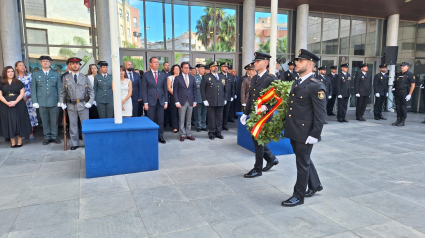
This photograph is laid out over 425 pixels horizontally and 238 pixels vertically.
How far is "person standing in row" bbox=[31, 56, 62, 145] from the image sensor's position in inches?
243

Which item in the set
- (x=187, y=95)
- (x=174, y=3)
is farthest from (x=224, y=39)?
(x=187, y=95)

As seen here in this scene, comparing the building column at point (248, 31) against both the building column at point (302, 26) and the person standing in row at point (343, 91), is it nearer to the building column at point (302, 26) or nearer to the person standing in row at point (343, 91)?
the building column at point (302, 26)

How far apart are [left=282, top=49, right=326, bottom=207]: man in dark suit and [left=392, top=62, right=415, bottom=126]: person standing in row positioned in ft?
24.8

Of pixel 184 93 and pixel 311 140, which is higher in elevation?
pixel 184 93

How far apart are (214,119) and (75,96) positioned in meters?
3.13

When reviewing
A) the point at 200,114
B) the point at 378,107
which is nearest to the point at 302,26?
the point at 378,107

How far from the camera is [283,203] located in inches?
131

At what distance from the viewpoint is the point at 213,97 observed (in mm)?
6836

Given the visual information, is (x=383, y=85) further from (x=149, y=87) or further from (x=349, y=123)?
(x=149, y=87)

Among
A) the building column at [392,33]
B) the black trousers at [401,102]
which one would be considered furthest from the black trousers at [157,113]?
the building column at [392,33]

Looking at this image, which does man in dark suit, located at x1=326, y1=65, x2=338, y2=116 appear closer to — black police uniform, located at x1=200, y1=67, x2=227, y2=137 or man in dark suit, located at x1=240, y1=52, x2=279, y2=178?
black police uniform, located at x1=200, y1=67, x2=227, y2=137

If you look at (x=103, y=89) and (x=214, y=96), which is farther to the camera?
(x=214, y=96)

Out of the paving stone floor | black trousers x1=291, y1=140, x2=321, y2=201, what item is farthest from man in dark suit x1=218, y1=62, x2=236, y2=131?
black trousers x1=291, y1=140, x2=321, y2=201

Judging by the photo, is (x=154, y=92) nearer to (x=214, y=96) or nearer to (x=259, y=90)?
(x=214, y=96)
